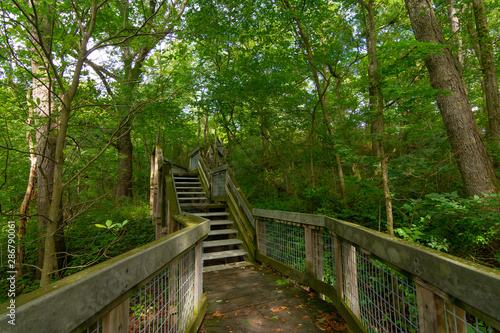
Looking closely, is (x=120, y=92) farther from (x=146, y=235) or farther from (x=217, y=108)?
(x=146, y=235)

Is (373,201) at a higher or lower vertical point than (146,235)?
higher

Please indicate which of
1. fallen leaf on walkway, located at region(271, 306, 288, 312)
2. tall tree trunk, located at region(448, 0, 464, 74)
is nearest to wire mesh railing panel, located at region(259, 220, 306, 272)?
fallen leaf on walkway, located at region(271, 306, 288, 312)

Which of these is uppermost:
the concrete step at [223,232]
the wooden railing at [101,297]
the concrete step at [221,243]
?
the wooden railing at [101,297]

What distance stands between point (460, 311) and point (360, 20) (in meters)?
7.49

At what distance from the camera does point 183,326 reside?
7.81ft

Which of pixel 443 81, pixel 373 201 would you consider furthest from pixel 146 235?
pixel 443 81

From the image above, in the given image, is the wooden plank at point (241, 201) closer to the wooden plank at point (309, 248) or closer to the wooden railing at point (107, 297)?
the wooden plank at point (309, 248)

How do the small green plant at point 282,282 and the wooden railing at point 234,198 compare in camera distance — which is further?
the wooden railing at point 234,198

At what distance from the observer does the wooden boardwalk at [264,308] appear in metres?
2.77

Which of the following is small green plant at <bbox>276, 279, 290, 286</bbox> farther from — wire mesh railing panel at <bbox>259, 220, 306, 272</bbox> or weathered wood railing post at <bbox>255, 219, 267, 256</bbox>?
weathered wood railing post at <bbox>255, 219, 267, 256</bbox>

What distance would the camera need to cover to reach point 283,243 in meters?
4.51

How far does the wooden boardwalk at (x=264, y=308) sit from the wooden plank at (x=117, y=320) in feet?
5.87

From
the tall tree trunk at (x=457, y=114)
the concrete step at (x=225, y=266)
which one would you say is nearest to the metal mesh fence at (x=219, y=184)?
the concrete step at (x=225, y=266)

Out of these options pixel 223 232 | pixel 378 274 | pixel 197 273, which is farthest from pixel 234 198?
pixel 378 274
